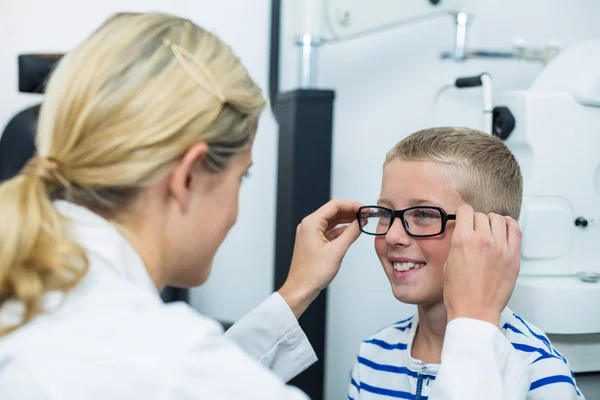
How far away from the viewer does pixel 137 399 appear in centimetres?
59

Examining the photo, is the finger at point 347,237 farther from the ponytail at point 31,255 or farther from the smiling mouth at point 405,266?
the ponytail at point 31,255

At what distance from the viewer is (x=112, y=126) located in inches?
27.1

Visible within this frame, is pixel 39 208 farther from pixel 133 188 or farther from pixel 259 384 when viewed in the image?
pixel 259 384

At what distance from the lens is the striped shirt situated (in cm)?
98

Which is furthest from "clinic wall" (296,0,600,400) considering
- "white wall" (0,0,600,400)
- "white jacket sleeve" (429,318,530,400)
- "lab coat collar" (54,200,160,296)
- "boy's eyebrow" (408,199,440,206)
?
"lab coat collar" (54,200,160,296)

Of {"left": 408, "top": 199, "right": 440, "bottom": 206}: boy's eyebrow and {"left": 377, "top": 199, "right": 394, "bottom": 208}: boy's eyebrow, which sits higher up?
{"left": 408, "top": 199, "right": 440, "bottom": 206}: boy's eyebrow

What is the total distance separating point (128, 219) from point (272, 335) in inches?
17.0

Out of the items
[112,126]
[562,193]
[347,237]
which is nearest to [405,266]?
[347,237]

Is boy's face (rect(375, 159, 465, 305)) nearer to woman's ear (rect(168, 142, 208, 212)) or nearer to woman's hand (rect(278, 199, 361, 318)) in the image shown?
woman's hand (rect(278, 199, 361, 318))

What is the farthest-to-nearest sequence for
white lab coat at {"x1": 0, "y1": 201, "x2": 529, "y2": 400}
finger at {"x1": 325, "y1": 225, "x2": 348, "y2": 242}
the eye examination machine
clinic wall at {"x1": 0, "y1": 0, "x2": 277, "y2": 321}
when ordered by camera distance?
1. clinic wall at {"x1": 0, "y1": 0, "x2": 277, "y2": 321}
2. the eye examination machine
3. finger at {"x1": 325, "y1": 225, "x2": 348, "y2": 242}
4. white lab coat at {"x1": 0, "y1": 201, "x2": 529, "y2": 400}

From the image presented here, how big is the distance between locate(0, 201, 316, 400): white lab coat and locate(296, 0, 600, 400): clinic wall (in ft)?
4.50

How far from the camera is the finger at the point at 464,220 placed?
90cm

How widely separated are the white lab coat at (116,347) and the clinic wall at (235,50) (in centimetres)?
130

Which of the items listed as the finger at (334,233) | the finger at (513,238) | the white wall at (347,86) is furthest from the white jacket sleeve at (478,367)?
the white wall at (347,86)
